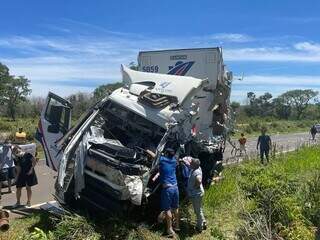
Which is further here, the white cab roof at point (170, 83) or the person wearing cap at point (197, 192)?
the white cab roof at point (170, 83)

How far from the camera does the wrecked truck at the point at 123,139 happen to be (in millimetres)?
10055

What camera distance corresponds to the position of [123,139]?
464 inches

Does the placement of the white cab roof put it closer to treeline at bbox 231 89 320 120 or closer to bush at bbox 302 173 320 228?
bush at bbox 302 173 320 228

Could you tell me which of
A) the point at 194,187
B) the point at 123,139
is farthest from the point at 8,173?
the point at 194,187

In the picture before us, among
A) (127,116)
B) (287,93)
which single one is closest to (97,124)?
(127,116)

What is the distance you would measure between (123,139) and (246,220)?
135 inches

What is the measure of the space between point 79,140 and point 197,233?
2.84 metres

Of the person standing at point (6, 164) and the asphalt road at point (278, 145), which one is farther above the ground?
the person standing at point (6, 164)

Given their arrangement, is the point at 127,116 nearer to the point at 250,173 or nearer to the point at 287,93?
the point at 250,173

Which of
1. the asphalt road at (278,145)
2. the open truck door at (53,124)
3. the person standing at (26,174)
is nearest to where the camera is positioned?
the open truck door at (53,124)

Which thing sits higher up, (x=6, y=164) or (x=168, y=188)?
(x=168, y=188)

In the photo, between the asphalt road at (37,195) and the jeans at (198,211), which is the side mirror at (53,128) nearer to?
the asphalt road at (37,195)

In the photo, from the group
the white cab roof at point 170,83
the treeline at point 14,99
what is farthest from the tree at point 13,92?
the white cab roof at point 170,83

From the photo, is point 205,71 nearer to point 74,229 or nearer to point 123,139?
point 123,139
